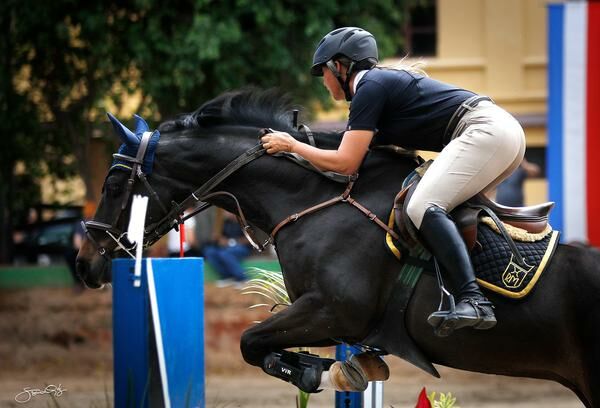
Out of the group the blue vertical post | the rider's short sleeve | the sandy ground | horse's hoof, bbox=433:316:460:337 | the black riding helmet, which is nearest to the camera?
horse's hoof, bbox=433:316:460:337

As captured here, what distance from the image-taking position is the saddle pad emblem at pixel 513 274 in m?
4.93

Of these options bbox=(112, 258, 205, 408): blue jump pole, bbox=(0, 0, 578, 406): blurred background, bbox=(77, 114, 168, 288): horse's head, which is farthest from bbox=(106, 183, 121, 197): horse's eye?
bbox=(0, 0, 578, 406): blurred background

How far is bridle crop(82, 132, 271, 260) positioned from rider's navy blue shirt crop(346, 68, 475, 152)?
67cm

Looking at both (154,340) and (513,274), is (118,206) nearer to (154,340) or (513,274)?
(154,340)

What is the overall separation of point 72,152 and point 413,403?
8.01 m

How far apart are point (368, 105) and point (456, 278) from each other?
38.3 inches

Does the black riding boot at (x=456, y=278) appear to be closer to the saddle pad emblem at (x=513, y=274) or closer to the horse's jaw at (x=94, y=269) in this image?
the saddle pad emblem at (x=513, y=274)

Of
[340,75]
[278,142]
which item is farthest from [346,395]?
[340,75]

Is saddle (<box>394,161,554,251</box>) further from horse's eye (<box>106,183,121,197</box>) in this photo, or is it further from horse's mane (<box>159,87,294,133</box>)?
horse's eye (<box>106,183,121,197</box>)

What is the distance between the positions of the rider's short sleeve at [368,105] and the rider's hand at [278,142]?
1.23 feet

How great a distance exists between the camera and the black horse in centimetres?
495

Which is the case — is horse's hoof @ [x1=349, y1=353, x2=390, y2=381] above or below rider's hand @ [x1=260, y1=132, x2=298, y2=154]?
below

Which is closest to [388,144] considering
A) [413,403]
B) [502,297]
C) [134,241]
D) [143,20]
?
[502,297]

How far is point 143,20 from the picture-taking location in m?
14.0
